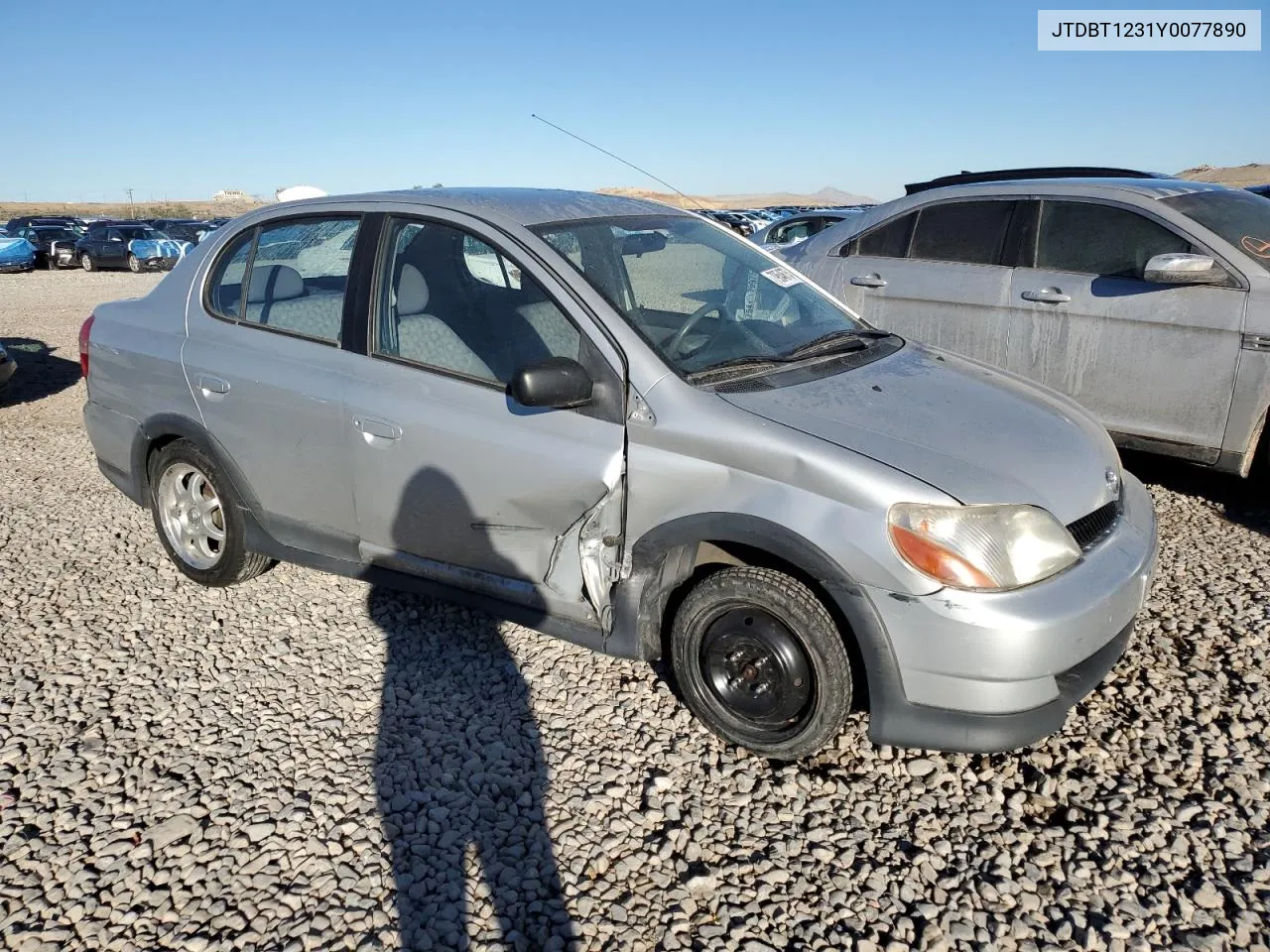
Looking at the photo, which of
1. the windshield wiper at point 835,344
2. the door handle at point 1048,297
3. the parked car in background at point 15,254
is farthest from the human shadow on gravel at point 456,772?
the parked car in background at point 15,254

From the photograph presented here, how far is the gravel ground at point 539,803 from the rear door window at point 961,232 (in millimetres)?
2483

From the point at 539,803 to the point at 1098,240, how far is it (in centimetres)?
455

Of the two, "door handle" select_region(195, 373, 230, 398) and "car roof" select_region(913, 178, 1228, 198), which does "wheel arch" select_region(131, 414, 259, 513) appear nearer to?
"door handle" select_region(195, 373, 230, 398)

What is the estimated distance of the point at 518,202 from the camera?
376 cm

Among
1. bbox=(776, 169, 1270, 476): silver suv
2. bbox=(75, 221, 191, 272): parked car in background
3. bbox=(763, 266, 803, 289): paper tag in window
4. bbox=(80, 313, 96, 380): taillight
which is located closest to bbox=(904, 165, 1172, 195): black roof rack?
bbox=(776, 169, 1270, 476): silver suv

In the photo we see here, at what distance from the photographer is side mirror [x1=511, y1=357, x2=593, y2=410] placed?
3.00m

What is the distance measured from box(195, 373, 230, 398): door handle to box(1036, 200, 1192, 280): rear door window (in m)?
4.52

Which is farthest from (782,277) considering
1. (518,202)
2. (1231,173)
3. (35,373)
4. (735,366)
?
(1231,173)

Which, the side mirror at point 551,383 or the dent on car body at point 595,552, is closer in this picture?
the side mirror at point 551,383

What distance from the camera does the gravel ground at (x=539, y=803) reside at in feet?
8.22

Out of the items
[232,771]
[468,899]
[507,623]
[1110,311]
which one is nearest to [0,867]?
[232,771]

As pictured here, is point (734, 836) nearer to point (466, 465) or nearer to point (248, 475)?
point (466, 465)

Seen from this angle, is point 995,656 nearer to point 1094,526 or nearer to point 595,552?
point 1094,526

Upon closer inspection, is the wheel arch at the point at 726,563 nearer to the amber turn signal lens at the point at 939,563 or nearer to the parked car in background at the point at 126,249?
the amber turn signal lens at the point at 939,563
